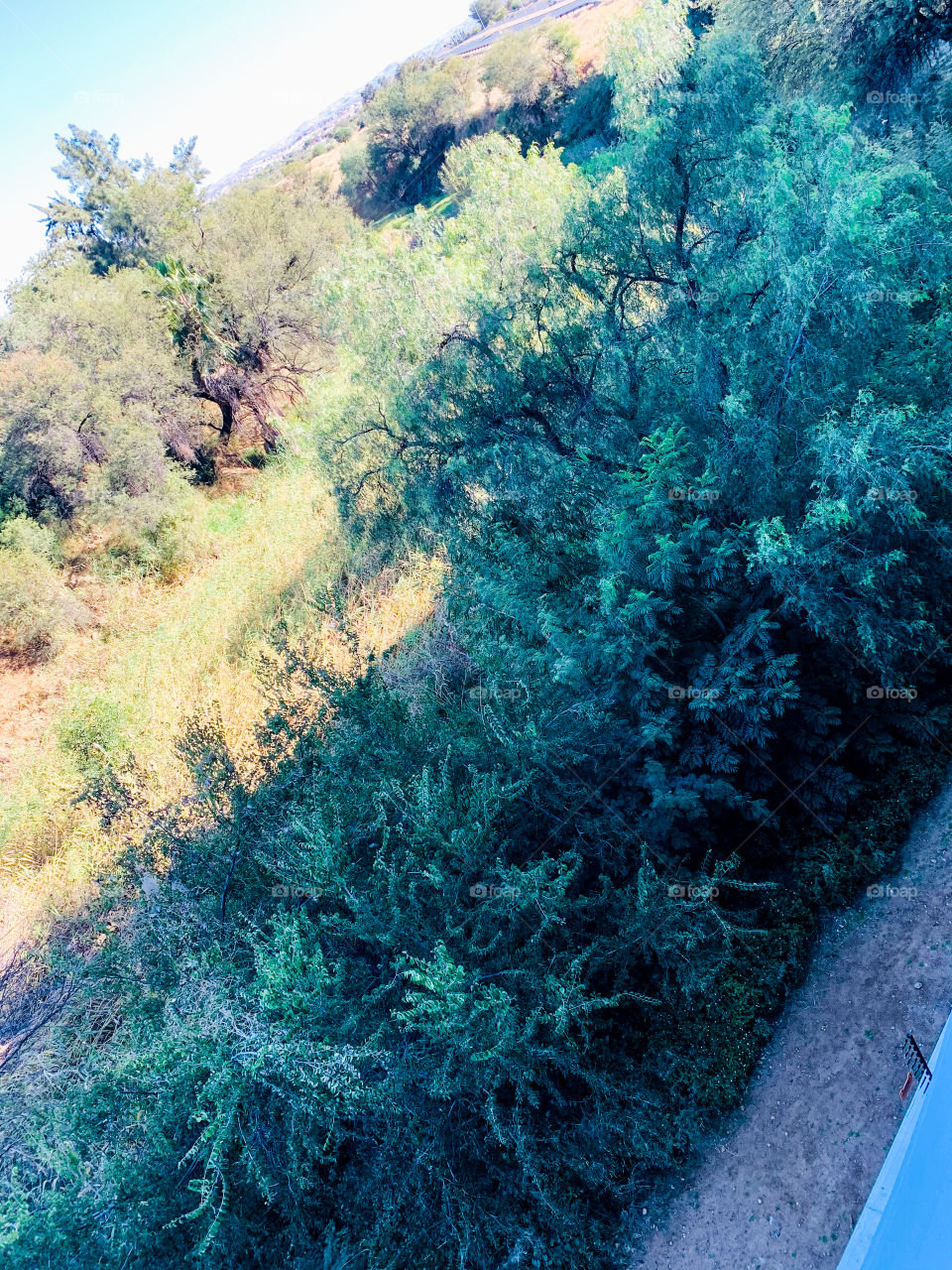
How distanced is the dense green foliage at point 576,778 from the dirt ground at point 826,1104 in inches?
9.7

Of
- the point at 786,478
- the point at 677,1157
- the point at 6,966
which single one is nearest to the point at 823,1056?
the point at 677,1157

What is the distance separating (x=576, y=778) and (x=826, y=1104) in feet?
9.91

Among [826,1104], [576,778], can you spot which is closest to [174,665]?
[576,778]

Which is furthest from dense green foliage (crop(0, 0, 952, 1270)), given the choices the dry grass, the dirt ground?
the dry grass

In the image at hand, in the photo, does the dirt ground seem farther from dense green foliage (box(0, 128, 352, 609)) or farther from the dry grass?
dense green foliage (box(0, 128, 352, 609))

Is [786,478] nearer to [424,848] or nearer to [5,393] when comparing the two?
[424,848]

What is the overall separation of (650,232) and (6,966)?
11.2 metres

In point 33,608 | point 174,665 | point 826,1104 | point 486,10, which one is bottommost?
point 826,1104

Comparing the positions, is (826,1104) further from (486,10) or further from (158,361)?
(486,10)

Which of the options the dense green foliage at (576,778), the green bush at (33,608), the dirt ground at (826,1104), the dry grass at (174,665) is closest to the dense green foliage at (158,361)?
the green bush at (33,608)

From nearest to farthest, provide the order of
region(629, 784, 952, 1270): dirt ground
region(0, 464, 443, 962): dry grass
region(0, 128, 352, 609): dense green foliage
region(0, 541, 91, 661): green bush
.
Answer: region(629, 784, 952, 1270): dirt ground, region(0, 464, 443, 962): dry grass, region(0, 541, 91, 661): green bush, region(0, 128, 352, 609): dense green foliage

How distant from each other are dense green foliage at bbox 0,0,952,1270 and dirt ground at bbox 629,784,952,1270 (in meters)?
0.25

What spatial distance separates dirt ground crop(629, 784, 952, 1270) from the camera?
15.4 ft

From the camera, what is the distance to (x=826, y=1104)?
5.06 metres
